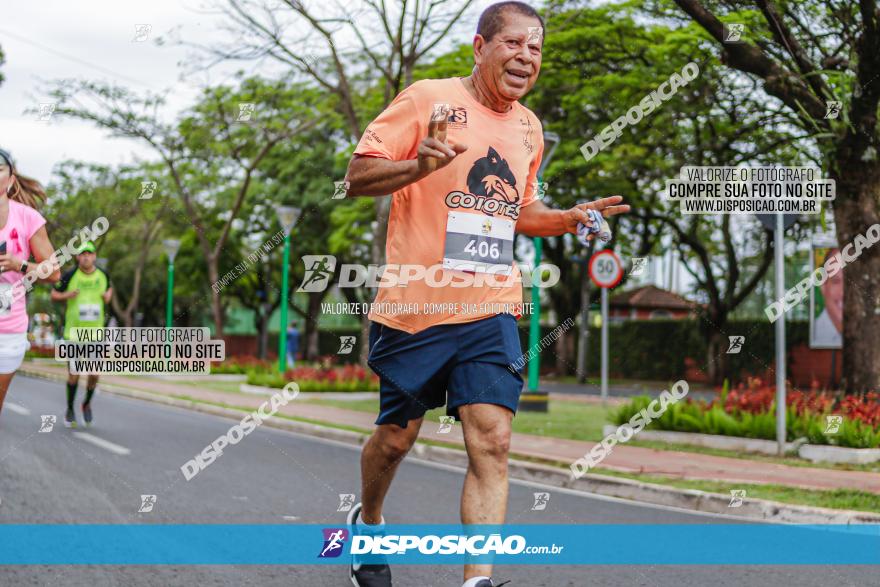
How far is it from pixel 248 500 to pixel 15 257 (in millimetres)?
2692

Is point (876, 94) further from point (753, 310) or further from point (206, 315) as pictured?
point (206, 315)

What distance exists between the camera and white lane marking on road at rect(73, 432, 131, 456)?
8381mm

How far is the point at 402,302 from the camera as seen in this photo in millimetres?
3230

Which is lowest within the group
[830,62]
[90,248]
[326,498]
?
[326,498]

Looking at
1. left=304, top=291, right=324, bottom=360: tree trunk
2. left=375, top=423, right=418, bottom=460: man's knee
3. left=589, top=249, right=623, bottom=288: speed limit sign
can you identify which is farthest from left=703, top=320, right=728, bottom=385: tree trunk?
left=375, top=423, right=418, bottom=460: man's knee

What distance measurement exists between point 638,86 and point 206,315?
167 feet

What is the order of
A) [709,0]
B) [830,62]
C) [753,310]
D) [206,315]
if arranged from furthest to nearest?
1. [206,315]
2. [753,310]
3. [709,0]
4. [830,62]

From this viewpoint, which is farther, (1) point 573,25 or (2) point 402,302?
(1) point 573,25

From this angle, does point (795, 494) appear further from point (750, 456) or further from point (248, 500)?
point (248, 500)

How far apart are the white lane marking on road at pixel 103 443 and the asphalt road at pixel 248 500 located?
0.02 metres

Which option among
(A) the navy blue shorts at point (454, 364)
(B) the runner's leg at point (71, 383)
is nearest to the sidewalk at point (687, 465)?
(B) the runner's leg at point (71, 383)

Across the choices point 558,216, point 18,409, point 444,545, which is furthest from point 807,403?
point 18,409

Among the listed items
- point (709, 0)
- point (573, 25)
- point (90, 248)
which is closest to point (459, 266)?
point (90, 248)

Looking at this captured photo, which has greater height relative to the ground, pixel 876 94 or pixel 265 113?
pixel 265 113
